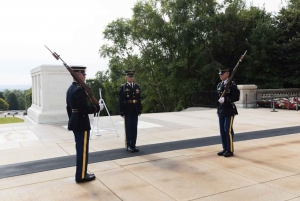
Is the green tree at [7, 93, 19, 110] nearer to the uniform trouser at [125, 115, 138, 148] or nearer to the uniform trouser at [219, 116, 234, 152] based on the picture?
the uniform trouser at [125, 115, 138, 148]

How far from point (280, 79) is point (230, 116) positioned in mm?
17032

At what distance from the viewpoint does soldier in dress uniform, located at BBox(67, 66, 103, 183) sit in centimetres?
405

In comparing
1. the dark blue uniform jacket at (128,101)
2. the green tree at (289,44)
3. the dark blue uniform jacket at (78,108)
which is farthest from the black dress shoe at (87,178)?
the green tree at (289,44)

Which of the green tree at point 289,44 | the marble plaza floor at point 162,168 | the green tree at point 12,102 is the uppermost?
the green tree at point 289,44

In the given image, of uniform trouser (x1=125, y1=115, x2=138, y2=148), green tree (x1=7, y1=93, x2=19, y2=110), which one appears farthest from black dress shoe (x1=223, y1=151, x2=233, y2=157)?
green tree (x1=7, y1=93, x2=19, y2=110)

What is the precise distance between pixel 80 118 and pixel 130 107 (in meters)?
1.91

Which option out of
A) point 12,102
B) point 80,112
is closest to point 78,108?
point 80,112

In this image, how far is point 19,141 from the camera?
714 cm

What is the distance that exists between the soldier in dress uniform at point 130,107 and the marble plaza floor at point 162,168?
0.28m

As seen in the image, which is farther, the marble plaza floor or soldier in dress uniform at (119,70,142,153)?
soldier in dress uniform at (119,70,142,153)

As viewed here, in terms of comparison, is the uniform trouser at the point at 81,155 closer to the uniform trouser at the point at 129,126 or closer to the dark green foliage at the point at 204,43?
the uniform trouser at the point at 129,126

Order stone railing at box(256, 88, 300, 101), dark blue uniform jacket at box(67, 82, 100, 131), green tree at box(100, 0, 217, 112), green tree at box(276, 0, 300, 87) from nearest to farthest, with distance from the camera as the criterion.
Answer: dark blue uniform jacket at box(67, 82, 100, 131), stone railing at box(256, 88, 300, 101), green tree at box(276, 0, 300, 87), green tree at box(100, 0, 217, 112)

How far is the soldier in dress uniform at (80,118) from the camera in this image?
405 cm

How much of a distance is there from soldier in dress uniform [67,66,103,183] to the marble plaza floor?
0.67 feet
